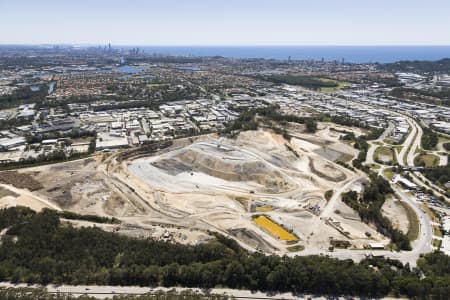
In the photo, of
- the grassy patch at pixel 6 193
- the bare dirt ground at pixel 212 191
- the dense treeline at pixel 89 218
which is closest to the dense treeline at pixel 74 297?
the bare dirt ground at pixel 212 191

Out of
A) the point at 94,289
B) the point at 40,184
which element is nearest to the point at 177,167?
the point at 40,184

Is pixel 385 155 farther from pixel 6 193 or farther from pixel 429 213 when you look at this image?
pixel 6 193

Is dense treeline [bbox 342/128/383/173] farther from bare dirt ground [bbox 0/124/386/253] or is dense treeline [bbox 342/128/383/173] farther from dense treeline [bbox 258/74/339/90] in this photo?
dense treeline [bbox 258/74/339/90]

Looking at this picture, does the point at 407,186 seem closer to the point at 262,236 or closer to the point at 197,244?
the point at 262,236

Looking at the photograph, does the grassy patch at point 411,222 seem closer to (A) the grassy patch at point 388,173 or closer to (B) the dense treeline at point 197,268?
(B) the dense treeline at point 197,268

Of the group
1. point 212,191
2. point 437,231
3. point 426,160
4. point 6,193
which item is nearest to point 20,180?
point 6,193

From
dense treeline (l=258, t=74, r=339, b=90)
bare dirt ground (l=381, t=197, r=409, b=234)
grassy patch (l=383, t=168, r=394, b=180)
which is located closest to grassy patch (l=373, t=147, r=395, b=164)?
grassy patch (l=383, t=168, r=394, b=180)

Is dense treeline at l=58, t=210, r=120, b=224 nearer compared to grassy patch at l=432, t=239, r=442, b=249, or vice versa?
grassy patch at l=432, t=239, r=442, b=249
